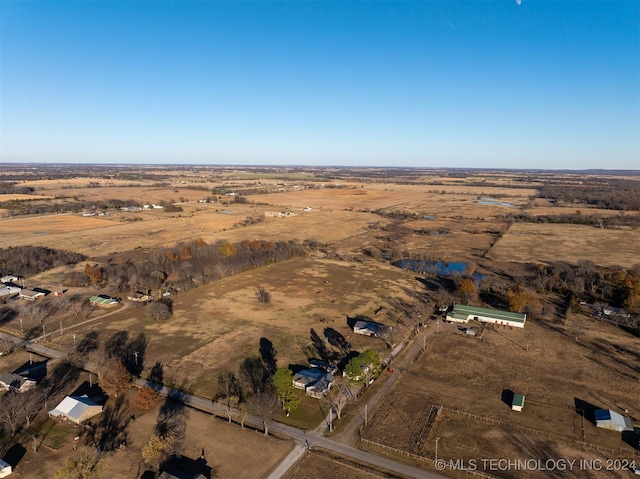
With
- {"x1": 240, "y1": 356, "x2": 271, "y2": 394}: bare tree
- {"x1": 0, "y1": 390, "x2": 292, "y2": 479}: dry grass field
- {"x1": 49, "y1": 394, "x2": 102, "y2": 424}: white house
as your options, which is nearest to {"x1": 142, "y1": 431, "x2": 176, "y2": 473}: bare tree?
{"x1": 0, "y1": 390, "x2": 292, "y2": 479}: dry grass field

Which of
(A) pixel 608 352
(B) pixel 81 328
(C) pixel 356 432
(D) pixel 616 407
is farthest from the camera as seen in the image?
(B) pixel 81 328

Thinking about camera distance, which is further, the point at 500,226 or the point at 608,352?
the point at 500,226

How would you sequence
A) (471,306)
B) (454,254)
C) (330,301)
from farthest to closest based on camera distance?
(454,254)
(330,301)
(471,306)

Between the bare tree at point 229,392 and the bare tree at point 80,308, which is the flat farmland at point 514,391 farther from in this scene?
the bare tree at point 80,308

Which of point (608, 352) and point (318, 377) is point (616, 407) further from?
point (318, 377)

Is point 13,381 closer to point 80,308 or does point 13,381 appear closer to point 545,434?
point 80,308

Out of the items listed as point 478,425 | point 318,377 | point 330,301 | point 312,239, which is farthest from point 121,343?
point 312,239
